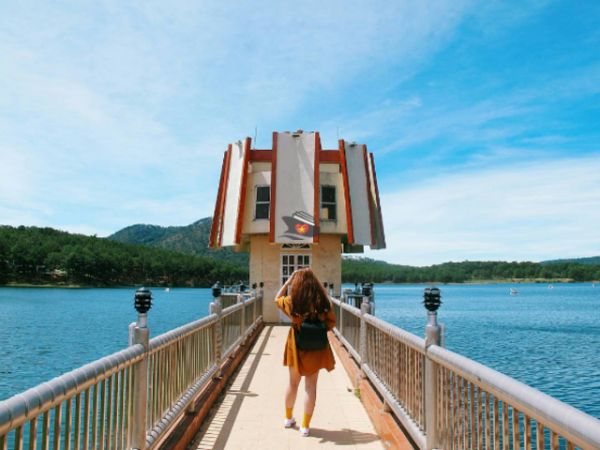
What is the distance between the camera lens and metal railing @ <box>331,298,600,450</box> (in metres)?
2.20

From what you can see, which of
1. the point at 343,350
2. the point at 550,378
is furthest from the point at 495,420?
the point at 550,378

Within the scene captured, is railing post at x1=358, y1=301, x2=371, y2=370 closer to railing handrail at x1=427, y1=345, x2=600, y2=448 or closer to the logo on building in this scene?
railing handrail at x1=427, y1=345, x2=600, y2=448

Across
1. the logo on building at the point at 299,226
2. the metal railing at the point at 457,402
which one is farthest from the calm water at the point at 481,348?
the metal railing at the point at 457,402

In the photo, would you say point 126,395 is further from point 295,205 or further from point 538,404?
point 295,205

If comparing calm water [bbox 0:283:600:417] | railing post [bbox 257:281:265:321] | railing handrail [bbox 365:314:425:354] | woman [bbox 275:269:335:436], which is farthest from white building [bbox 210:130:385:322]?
woman [bbox 275:269:335:436]

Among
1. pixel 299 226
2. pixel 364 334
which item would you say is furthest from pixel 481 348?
pixel 364 334

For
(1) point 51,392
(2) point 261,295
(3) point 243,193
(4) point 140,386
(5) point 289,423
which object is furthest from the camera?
(2) point 261,295

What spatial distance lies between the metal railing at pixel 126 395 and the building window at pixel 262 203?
10988mm

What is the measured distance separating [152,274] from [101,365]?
471 feet

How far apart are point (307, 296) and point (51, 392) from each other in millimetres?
3290

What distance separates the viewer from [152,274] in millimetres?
141500

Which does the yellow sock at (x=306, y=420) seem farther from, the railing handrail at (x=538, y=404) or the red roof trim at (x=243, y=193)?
the red roof trim at (x=243, y=193)

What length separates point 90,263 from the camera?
12619 cm

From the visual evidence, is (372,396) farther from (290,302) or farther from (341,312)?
(341,312)
